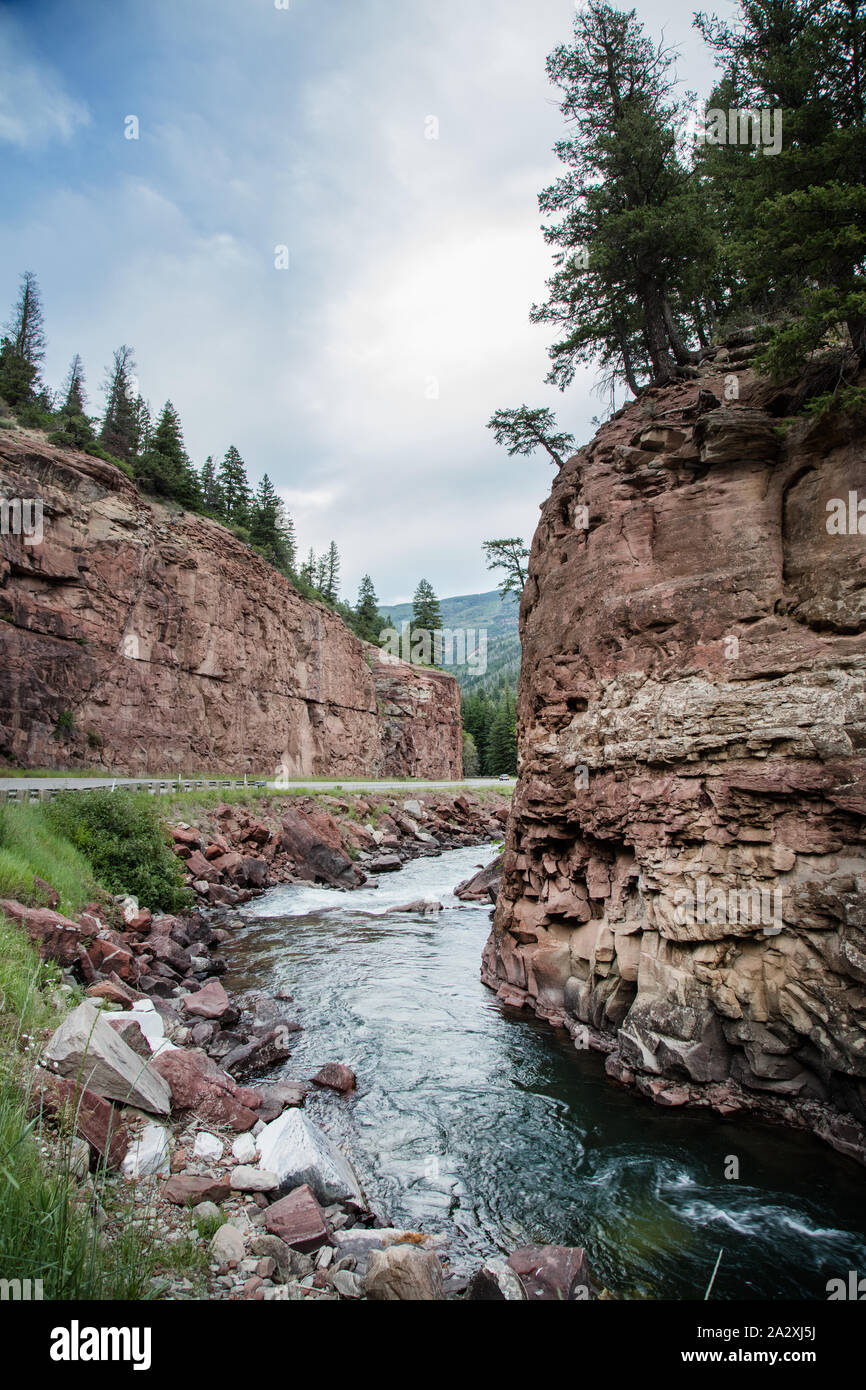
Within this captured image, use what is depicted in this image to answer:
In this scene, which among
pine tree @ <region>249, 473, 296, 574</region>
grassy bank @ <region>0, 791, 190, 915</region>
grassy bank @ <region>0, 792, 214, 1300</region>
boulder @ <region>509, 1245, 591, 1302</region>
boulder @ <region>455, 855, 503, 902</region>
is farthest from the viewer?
pine tree @ <region>249, 473, 296, 574</region>

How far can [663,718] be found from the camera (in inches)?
392

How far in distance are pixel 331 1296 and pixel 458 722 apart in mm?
68303

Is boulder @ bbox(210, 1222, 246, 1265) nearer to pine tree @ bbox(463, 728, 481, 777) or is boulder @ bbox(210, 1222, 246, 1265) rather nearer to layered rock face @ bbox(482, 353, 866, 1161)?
layered rock face @ bbox(482, 353, 866, 1161)

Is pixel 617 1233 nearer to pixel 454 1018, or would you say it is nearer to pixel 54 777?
pixel 454 1018

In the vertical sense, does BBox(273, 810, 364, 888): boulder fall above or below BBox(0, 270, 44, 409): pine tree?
below

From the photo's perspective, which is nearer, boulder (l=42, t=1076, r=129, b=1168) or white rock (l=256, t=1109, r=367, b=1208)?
boulder (l=42, t=1076, r=129, b=1168)

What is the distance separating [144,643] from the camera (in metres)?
34.9

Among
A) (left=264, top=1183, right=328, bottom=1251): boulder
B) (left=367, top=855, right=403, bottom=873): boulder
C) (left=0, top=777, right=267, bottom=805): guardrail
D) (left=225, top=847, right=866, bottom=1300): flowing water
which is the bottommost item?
(left=367, top=855, right=403, bottom=873): boulder

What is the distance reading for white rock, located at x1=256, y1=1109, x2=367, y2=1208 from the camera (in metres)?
5.87

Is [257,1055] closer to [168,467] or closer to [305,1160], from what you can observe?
[305,1160]

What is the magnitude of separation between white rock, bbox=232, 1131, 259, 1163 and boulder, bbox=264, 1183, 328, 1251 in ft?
3.20

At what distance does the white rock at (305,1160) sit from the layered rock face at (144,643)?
26710mm

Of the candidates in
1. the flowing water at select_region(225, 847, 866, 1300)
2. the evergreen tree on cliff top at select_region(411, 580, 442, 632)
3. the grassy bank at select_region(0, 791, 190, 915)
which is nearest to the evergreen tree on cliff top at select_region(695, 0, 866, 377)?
the flowing water at select_region(225, 847, 866, 1300)

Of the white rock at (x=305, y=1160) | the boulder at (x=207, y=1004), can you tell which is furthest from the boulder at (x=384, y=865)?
the white rock at (x=305, y=1160)
